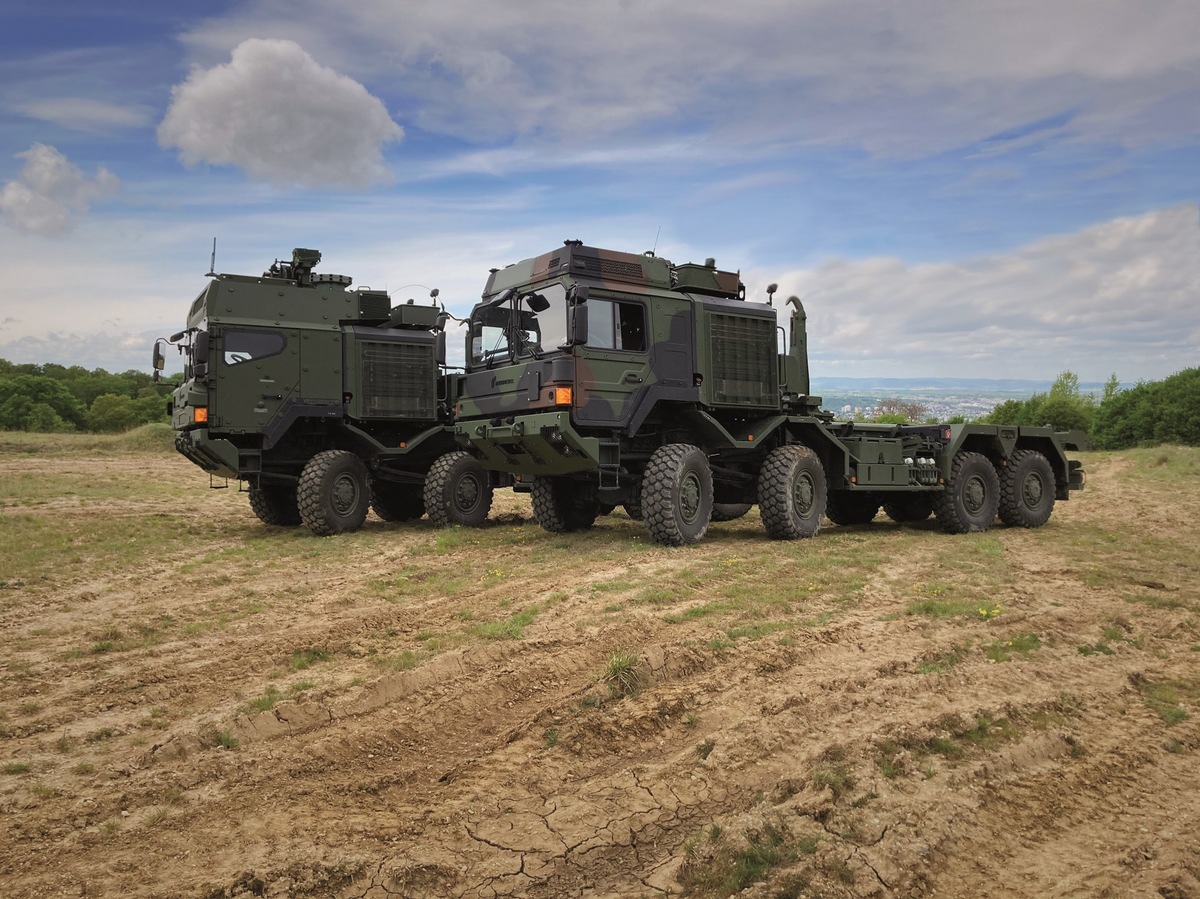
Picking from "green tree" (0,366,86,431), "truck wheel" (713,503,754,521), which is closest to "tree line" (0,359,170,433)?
"green tree" (0,366,86,431)

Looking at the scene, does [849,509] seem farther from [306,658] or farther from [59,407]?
[59,407]

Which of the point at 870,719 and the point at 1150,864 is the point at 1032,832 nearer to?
the point at 1150,864

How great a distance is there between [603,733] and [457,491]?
9.54 meters

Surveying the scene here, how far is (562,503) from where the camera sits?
1337 centimetres

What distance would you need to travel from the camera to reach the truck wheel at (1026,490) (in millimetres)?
14805

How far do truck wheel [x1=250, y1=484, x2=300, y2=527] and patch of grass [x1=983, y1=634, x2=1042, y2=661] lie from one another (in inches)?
451

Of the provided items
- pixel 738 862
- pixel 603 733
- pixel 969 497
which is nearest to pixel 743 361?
pixel 969 497

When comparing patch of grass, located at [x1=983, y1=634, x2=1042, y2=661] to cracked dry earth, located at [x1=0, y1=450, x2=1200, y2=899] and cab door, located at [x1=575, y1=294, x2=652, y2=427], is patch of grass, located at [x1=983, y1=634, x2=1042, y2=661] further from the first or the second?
cab door, located at [x1=575, y1=294, x2=652, y2=427]

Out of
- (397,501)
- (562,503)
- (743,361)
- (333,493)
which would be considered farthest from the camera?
(397,501)

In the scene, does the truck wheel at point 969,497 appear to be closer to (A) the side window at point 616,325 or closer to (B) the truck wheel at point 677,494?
(B) the truck wheel at point 677,494

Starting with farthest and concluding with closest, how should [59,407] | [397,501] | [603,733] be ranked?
[59,407] < [397,501] < [603,733]

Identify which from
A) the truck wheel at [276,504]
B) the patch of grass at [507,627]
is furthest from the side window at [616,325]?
the truck wheel at [276,504]

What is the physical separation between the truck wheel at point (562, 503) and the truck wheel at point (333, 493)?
271 cm

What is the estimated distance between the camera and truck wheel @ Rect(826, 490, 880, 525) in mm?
15375
